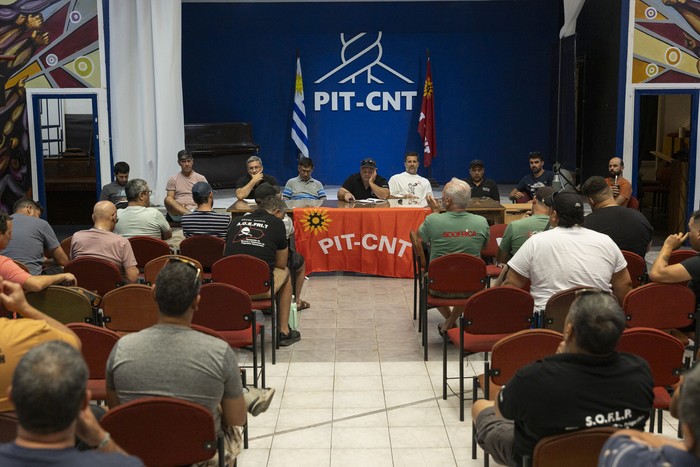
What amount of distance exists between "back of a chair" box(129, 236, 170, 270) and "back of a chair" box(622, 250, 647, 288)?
3504 mm

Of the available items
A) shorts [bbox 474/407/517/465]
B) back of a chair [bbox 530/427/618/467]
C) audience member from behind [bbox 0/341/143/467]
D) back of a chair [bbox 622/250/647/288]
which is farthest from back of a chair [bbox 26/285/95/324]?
back of a chair [bbox 622/250/647/288]

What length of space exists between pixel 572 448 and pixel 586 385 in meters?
0.22

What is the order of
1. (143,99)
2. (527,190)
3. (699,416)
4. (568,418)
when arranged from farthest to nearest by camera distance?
(143,99), (527,190), (568,418), (699,416)

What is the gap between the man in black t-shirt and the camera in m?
6.17

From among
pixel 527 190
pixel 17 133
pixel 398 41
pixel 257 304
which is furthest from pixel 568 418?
pixel 398 41

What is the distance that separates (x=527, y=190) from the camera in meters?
9.66

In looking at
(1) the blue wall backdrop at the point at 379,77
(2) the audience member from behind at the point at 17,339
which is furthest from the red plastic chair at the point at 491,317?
(1) the blue wall backdrop at the point at 379,77

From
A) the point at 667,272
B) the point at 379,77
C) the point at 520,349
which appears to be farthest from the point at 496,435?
the point at 379,77

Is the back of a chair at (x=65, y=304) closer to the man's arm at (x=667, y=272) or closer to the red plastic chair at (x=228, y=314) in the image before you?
the red plastic chair at (x=228, y=314)

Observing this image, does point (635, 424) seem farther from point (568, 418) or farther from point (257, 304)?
point (257, 304)

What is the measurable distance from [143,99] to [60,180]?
63.6 inches

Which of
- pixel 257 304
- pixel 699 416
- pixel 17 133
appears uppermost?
pixel 17 133

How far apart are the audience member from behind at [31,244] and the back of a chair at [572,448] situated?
13.7 ft

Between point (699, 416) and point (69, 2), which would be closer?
point (699, 416)
